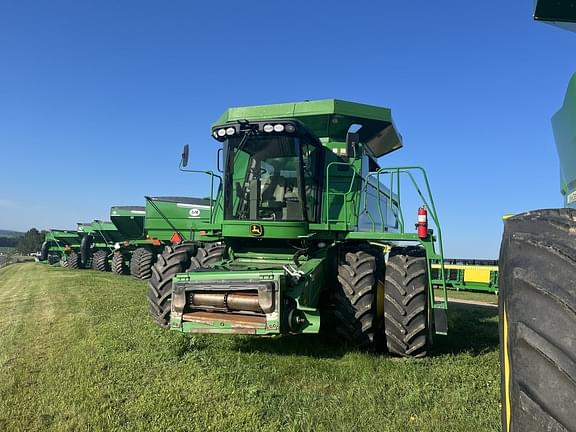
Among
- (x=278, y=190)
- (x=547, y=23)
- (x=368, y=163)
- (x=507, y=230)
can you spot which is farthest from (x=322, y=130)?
(x=507, y=230)

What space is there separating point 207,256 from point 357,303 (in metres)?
2.41

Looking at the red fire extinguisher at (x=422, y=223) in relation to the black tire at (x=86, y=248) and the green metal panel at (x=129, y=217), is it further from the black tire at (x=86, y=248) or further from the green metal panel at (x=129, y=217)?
the black tire at (x=86, y=248)

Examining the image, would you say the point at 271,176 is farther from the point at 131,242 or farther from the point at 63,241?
the point at 63,241

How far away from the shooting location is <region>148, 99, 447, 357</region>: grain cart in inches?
206

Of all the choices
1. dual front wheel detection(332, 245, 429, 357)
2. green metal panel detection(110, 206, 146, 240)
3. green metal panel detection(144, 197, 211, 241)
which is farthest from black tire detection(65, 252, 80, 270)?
dual front wheel detection(332, 245, 429, 357)

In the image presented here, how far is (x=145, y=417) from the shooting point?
3.52 meters

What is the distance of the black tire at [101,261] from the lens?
23525mm

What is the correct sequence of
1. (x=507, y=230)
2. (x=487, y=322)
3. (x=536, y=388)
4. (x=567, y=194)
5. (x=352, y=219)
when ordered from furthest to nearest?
(x=487, y=322), (x=352, y=219), (x=567, y=194), (x=507, y=230), (x=536, y=388)

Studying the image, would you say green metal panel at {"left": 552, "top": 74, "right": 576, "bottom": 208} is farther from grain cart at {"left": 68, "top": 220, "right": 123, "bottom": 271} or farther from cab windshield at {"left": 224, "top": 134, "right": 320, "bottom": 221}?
grain cart at {"left": 68, "top": 220, "right": 123, "bottom": 271}

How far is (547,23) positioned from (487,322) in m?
7.18

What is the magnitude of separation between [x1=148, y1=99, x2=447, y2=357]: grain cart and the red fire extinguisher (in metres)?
0.01

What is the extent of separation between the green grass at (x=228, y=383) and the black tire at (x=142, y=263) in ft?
35.3

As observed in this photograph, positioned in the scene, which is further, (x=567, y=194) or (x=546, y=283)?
(x=567, y=194)

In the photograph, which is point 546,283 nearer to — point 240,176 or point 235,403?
point 235,403
